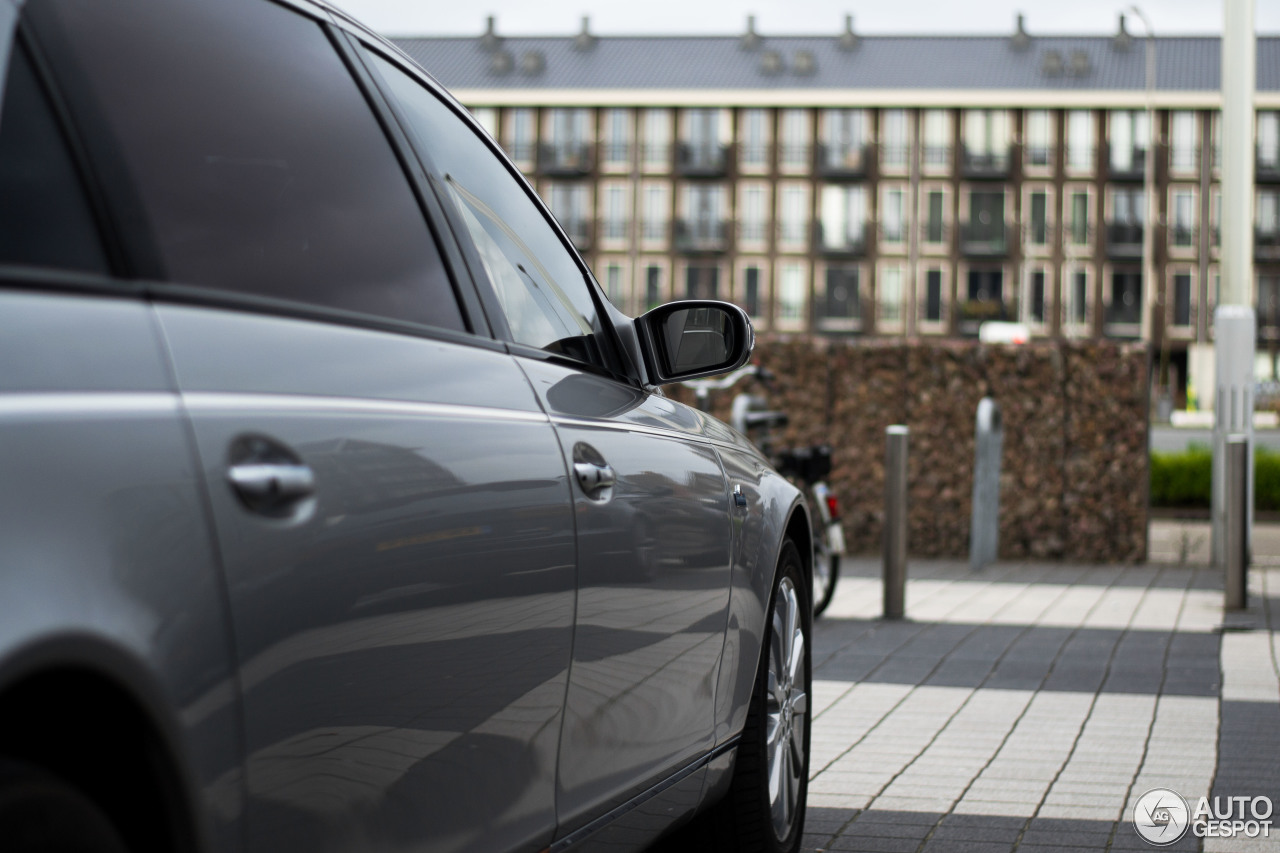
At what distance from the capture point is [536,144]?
71938 millimetres

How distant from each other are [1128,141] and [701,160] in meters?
20.0

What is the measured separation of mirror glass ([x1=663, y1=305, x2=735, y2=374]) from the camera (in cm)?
324

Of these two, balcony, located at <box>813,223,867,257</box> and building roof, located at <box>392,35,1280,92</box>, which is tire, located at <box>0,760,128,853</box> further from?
building roof, located at <box>392,35,1280,92</box>

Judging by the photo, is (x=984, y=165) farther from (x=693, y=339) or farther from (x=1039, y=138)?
(x=693, y=339)

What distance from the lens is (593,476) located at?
240 cm

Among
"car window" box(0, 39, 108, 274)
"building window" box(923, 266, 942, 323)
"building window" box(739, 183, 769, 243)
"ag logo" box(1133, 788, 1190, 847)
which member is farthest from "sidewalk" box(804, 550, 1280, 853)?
"building window" box(739, 183, 769, 243)

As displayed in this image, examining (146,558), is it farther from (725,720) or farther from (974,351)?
(974,351)

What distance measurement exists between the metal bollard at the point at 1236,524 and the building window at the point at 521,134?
2548 inches

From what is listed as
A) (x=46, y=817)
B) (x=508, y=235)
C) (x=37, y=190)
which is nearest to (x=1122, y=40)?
(x=508, y=235)

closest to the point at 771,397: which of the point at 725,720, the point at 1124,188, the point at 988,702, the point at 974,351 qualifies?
the point at 974,351

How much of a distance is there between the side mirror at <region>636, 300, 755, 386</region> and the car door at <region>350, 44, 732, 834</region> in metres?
0.09

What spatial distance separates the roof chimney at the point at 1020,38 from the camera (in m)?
71.9

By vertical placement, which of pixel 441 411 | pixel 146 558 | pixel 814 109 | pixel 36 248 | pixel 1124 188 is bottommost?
pixel 146 558

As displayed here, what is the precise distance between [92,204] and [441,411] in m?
0.59
